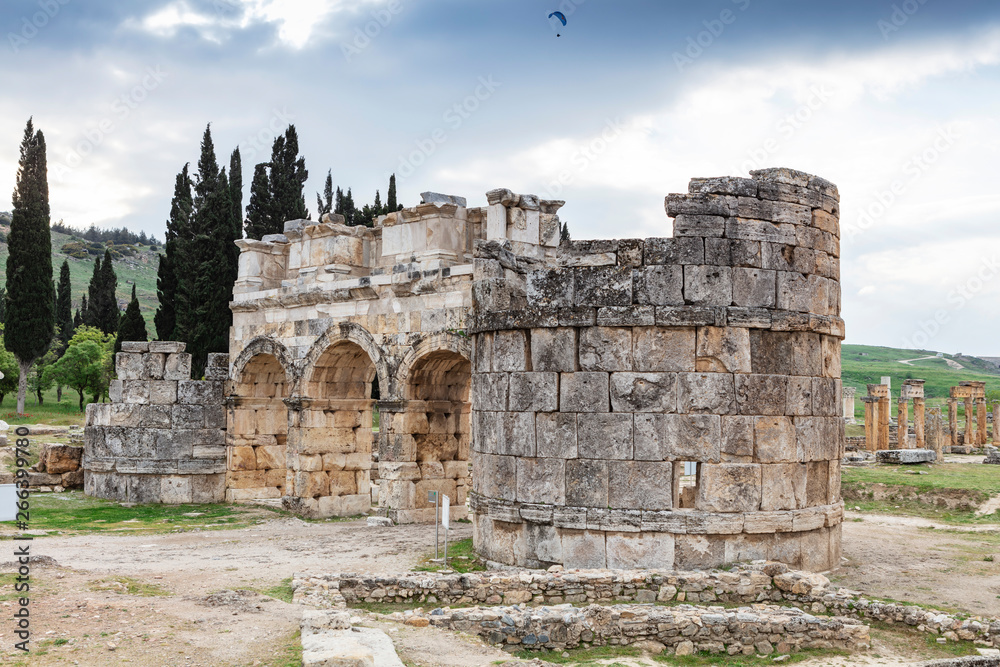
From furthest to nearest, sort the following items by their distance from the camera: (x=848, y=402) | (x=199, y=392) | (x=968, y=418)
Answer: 1. (x=848, y=402)
2. (x=968, y=418)
3. (x=199, y=392)

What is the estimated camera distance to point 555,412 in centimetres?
1069

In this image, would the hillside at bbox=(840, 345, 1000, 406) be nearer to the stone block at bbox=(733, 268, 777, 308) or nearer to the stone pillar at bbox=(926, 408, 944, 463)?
the stone pillar at bbox=(926, 408, 944, 463)

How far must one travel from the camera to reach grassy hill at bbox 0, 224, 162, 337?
64.6m

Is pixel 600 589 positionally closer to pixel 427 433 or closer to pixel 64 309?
pixel 427 433

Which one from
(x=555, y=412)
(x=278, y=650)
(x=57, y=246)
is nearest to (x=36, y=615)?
(x=278, y=650)

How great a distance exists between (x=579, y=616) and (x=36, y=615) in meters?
5.03

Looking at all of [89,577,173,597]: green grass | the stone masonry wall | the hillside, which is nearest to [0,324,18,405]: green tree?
the stone masonry wall

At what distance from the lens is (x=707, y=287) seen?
410 inches

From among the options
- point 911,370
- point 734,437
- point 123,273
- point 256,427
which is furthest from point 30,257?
point 911,370

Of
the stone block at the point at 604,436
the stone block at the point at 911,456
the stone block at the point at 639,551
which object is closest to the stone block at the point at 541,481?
the stone block at the point at 604,436

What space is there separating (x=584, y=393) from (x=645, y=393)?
73 cm

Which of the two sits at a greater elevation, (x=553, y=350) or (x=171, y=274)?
(x=171, y=274)

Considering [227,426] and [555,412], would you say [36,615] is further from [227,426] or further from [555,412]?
[227,426]

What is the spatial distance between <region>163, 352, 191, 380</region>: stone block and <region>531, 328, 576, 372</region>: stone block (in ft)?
34.7
